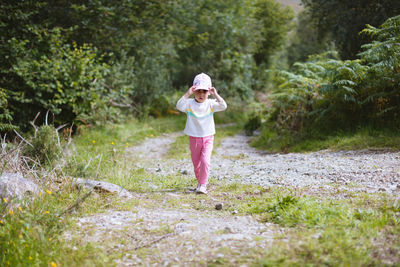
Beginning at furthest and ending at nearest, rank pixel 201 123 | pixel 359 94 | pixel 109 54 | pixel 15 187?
pixel 109 54, pixel 359 94, pixel 201 123, pixel 15 187

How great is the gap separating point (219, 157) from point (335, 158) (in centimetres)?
268

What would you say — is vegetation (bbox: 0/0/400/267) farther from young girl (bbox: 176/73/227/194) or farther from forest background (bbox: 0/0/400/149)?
young girl (bbox: 176/73/227/194)

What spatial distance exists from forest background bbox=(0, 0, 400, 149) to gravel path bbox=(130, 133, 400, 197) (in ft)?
4.92

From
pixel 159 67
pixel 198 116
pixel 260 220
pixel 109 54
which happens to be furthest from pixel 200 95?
pixel 159 67

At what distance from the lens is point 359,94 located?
8.05 metres

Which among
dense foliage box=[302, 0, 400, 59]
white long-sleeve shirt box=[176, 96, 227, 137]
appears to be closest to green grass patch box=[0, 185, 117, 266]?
white long-sleeve shirt box=[176, 96, 227, 137]

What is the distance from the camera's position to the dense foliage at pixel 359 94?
24.0 ft

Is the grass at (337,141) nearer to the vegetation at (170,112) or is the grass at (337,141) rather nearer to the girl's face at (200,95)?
the vegetation at (170,112)

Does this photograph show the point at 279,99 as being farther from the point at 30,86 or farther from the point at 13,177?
the point at 13,177

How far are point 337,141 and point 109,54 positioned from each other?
282 inches

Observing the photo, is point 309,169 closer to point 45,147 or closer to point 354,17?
point 45,147

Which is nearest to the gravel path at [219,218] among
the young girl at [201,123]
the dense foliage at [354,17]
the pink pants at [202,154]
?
the pink pants at [202,154]

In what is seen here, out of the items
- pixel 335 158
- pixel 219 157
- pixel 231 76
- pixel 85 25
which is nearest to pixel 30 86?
pixel 85 25

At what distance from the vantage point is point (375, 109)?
25.4 feet
